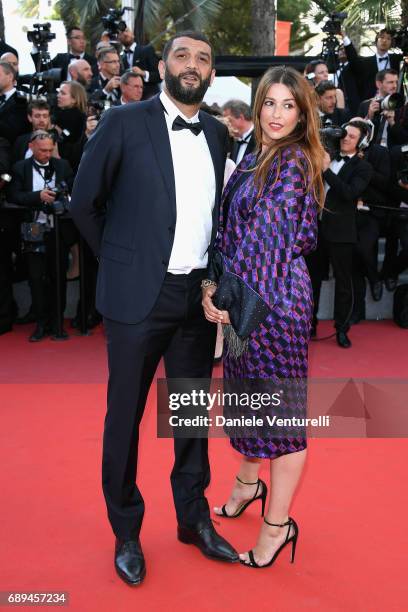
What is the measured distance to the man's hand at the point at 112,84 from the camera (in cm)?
707

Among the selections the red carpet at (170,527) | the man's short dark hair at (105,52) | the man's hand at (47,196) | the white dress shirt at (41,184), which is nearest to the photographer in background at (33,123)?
the white dress shirt at (41,184)

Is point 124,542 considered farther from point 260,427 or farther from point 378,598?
point 378,598

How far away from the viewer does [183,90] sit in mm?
2627

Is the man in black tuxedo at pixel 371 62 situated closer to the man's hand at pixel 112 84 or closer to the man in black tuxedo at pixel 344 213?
the man's hand at pixel 112 84

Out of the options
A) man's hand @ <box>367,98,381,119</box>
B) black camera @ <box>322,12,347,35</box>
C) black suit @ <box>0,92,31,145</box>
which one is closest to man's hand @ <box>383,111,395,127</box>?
man's hand @ <box>367,98,381,119</box>

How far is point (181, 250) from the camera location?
2.69 meters

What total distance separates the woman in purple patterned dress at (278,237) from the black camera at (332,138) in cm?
304

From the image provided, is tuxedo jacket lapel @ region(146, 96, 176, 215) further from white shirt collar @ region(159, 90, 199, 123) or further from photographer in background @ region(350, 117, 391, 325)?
photographer in background @ region(350, 117, 391, 325)

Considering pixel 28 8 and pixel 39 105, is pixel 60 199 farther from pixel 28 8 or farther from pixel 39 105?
pixel 28 8

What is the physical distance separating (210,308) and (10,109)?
16.2 ft

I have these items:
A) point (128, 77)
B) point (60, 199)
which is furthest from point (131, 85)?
point (60, 199)

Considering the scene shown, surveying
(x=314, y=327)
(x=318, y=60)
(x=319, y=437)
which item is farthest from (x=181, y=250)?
(x=318, y=60)

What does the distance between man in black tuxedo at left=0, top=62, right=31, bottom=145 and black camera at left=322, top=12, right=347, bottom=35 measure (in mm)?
3088

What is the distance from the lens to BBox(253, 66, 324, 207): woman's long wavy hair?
2.62 metres
